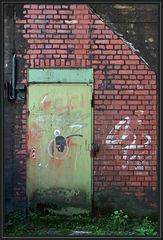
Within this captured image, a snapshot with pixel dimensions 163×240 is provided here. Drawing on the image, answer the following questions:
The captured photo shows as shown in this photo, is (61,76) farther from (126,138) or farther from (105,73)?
(126,138)

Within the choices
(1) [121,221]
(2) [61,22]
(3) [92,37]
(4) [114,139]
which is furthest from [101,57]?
(1) [121,221]

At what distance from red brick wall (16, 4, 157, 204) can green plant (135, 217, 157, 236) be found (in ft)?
1.32

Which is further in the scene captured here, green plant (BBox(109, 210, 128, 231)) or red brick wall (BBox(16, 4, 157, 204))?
red brick wall (BBox(16, 4, 157, 204))

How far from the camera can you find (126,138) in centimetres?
689

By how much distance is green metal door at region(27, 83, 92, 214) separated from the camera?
683 centimetres

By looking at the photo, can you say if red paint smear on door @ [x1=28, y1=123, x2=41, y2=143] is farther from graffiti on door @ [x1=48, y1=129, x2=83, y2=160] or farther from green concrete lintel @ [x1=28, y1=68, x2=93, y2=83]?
green concrete lintel @ [x1=28, y1=68, x2=93, y2=83]

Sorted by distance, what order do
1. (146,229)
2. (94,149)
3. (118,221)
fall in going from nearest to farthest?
(146,229) → (118,221) → (94,149)

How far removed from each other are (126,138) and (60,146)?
0.96 m

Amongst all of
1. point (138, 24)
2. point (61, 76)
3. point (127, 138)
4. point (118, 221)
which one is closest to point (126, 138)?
point (127, 138)

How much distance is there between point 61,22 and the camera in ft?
22.6

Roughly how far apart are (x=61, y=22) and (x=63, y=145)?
1.77 m

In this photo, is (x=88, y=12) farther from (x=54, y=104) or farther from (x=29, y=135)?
(x=29, y=135)

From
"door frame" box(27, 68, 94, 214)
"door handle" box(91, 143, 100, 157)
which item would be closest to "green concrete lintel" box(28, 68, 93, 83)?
"door frame" box(27, 68, 94, 214)

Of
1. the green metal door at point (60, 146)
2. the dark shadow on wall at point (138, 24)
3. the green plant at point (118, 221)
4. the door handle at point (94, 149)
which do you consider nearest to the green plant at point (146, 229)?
the green plant at point (118, 221)
